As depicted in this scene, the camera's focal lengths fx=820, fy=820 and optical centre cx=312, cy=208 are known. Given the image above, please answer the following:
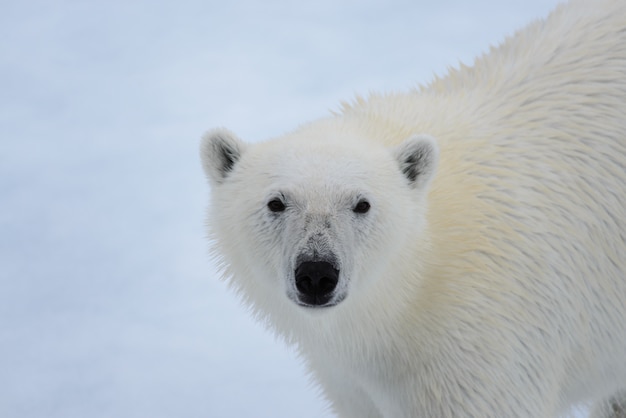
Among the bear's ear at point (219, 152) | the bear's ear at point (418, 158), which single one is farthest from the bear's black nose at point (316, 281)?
the bear's ear at point (219, 152)

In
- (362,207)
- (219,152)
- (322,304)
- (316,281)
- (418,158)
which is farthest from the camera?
(219,152)

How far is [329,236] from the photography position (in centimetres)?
401

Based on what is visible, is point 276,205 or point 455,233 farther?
point 455,233

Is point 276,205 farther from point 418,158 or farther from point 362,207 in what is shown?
point 418,158

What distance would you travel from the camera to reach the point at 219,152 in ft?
15.3

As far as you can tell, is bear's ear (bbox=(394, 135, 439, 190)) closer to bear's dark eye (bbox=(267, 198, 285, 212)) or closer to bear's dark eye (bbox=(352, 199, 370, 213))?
bear's dark eye (bbox=(352, 199, 370, 213))

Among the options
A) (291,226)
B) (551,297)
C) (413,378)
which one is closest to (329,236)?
(291,226)

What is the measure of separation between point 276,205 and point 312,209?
0.23 m

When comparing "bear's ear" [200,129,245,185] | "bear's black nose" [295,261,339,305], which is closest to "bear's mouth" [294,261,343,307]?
"bear's black nose" [295,261,339,305]

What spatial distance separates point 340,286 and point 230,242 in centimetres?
77

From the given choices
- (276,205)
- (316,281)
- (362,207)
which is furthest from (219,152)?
(316,281)

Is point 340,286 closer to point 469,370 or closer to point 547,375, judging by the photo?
point 469,370

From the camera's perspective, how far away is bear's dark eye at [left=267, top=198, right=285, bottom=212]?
420 centimetres

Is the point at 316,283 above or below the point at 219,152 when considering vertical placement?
below
